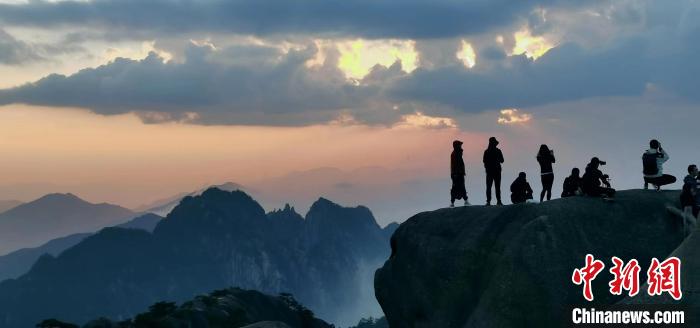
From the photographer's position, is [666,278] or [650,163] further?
[650,163]

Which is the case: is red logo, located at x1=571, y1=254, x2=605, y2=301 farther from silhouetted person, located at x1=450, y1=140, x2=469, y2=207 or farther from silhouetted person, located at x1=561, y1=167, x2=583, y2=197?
silhouetted person, located at x1=450, y1=140, x2=469, y2=207

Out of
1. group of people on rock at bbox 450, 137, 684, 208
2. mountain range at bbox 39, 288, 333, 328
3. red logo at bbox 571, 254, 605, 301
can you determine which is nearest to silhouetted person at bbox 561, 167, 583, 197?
group of people on rock at bbox 450, 137, 684, 208

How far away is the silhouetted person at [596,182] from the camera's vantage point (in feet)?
92.6

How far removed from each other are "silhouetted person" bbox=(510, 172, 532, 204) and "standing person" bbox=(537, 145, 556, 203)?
582 mm

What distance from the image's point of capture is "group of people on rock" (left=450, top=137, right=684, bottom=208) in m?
28.4

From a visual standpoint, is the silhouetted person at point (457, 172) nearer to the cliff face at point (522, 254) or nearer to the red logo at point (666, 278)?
the cliff face at point (522, 254)

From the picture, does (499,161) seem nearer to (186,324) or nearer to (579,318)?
(579,318)

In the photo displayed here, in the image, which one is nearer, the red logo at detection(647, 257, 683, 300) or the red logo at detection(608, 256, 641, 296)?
the red logo at detection(647, 257, 683, 300)

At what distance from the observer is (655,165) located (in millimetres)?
28625

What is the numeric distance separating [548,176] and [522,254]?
3825 millimetres

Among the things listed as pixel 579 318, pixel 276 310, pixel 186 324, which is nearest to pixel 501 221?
pixel 579 318

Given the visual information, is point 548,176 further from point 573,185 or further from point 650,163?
point 650,163

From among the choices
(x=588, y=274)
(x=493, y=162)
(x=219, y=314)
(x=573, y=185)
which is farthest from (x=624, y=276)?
(x=219, y=314)

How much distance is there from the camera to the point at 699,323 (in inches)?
741
